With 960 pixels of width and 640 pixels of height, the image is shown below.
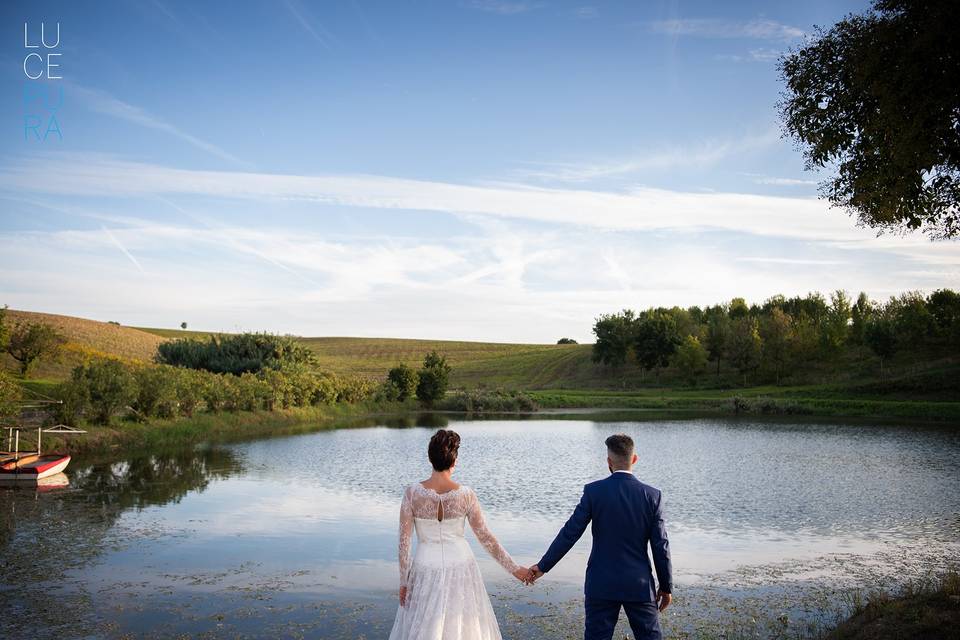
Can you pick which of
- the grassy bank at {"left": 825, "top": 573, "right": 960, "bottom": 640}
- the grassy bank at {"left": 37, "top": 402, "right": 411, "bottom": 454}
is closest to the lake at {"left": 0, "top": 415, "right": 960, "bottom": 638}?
the grassy bank at {"left": 825, "top": 573, "right": 960, "bottom": 640}

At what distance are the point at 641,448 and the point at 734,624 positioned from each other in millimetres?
24412

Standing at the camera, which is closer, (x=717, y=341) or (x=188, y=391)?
(x=188, y=391)

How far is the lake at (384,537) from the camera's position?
9.87m

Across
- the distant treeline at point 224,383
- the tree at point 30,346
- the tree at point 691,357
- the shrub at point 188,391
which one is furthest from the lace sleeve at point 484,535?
the tree at point 691,357

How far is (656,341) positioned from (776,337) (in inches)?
570

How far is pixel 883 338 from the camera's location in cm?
7194

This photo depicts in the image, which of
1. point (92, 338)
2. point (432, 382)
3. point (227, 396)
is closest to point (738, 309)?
point (432, 382)

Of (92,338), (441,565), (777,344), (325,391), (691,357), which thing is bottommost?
(325,391)

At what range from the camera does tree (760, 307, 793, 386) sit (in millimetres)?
76456

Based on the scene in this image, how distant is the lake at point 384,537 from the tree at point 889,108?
6108 mm

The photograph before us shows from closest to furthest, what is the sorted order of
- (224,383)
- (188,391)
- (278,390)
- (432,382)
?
(188,391) < (224,383) < (278,390) < (432,382)

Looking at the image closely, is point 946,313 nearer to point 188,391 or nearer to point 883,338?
point 883,338

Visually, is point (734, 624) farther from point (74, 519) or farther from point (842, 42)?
point (74, 519)

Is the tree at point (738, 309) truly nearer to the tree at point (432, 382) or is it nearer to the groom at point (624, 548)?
the tree at point (432, 382)
